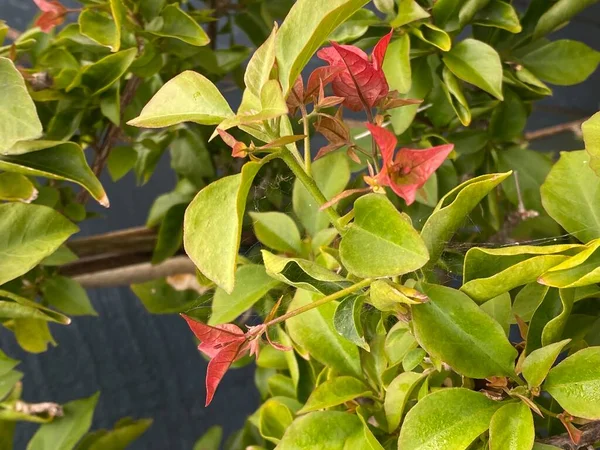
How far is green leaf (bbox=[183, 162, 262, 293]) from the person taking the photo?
9.5 inches

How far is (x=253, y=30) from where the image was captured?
0.70 metres

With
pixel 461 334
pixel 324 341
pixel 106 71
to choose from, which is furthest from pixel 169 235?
pixel 461 334

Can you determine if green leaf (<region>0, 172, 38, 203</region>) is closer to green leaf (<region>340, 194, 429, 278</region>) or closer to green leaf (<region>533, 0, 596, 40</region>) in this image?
green leaf (<region>340, 194, 429, 278</region>)

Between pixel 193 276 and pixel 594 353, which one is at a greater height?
pixel 594 353

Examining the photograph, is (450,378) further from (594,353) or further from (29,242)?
(29,242)

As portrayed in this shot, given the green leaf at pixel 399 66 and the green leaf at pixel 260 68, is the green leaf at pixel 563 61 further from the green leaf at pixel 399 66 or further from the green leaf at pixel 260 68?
the green leaf at pixel 260 68

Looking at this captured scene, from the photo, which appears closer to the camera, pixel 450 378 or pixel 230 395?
pixel 450 378

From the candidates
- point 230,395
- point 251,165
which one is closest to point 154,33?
point 251,165

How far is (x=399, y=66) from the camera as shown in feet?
1.45

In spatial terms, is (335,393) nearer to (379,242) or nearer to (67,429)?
(379,242)

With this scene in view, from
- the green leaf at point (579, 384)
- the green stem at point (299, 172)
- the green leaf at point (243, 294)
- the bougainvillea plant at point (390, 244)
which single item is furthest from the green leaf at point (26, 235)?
the green leaf at point (579, 384)

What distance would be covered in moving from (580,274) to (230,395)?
103 centimetres

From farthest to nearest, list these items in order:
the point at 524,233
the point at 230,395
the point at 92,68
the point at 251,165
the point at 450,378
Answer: the point at 230,395 < the point at 524,233 < the point at 92,68 < the point at 450,378 < the point at 251,165

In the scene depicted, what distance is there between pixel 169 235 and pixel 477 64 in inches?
14.1
